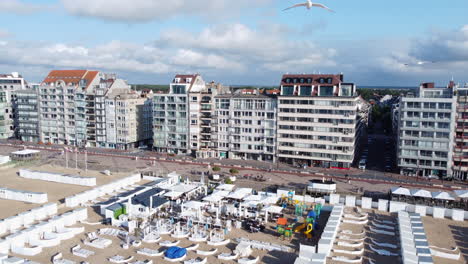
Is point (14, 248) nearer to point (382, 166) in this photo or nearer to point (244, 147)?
point (244, 147)

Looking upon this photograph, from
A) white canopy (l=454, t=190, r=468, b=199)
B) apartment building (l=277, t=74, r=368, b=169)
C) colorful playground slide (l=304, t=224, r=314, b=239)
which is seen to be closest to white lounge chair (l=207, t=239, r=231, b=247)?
colorful playground slide (l=304, t=224, r=314, b=239)

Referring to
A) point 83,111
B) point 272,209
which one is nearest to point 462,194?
point 272,209

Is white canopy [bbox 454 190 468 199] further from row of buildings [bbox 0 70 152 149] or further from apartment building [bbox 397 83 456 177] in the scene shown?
row of buildings [bbox 0 70 152 149]

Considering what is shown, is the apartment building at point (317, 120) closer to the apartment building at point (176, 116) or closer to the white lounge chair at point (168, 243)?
the apartment building at point (176, 116)

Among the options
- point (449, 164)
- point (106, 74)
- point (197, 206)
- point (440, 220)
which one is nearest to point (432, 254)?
point (440, 220)

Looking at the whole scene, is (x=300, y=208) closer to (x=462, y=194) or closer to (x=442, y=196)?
(x=442, y=196)

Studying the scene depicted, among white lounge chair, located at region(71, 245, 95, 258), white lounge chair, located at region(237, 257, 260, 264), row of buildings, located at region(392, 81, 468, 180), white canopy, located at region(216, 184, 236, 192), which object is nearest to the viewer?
white lounge chair, located at region(237, 257, 260, 264)
